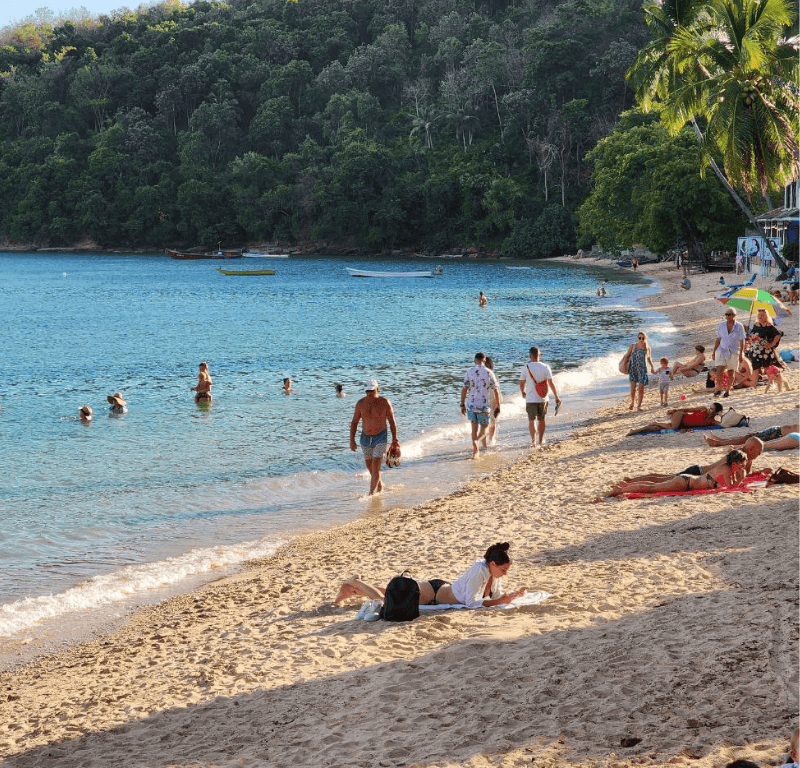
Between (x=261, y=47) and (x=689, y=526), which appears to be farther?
(x=261, y=47)

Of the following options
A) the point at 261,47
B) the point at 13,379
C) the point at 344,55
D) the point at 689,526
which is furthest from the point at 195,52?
the point at 689,526

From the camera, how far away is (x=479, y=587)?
7.23 m

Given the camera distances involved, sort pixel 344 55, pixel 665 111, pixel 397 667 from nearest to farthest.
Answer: pixel 397 667, pixel 665 111, pixel 344 55

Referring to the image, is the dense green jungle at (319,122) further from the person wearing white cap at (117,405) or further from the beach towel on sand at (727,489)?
the beach towel on sand at (727,489)

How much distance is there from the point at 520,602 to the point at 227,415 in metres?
14.0

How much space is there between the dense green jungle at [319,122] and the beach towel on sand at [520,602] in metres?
74.1

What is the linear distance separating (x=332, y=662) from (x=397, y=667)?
1.88 ft

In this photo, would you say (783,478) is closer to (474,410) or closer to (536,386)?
(536,386)

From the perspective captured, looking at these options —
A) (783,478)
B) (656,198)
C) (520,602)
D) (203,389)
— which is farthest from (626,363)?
(656,198)

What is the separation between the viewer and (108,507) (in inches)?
507

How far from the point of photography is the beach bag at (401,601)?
717cm

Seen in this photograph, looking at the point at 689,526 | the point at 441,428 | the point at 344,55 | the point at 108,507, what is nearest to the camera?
the point at 689,526

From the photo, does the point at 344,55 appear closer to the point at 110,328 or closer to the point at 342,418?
the point at 110,328

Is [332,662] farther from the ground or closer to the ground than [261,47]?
closer to the ground
